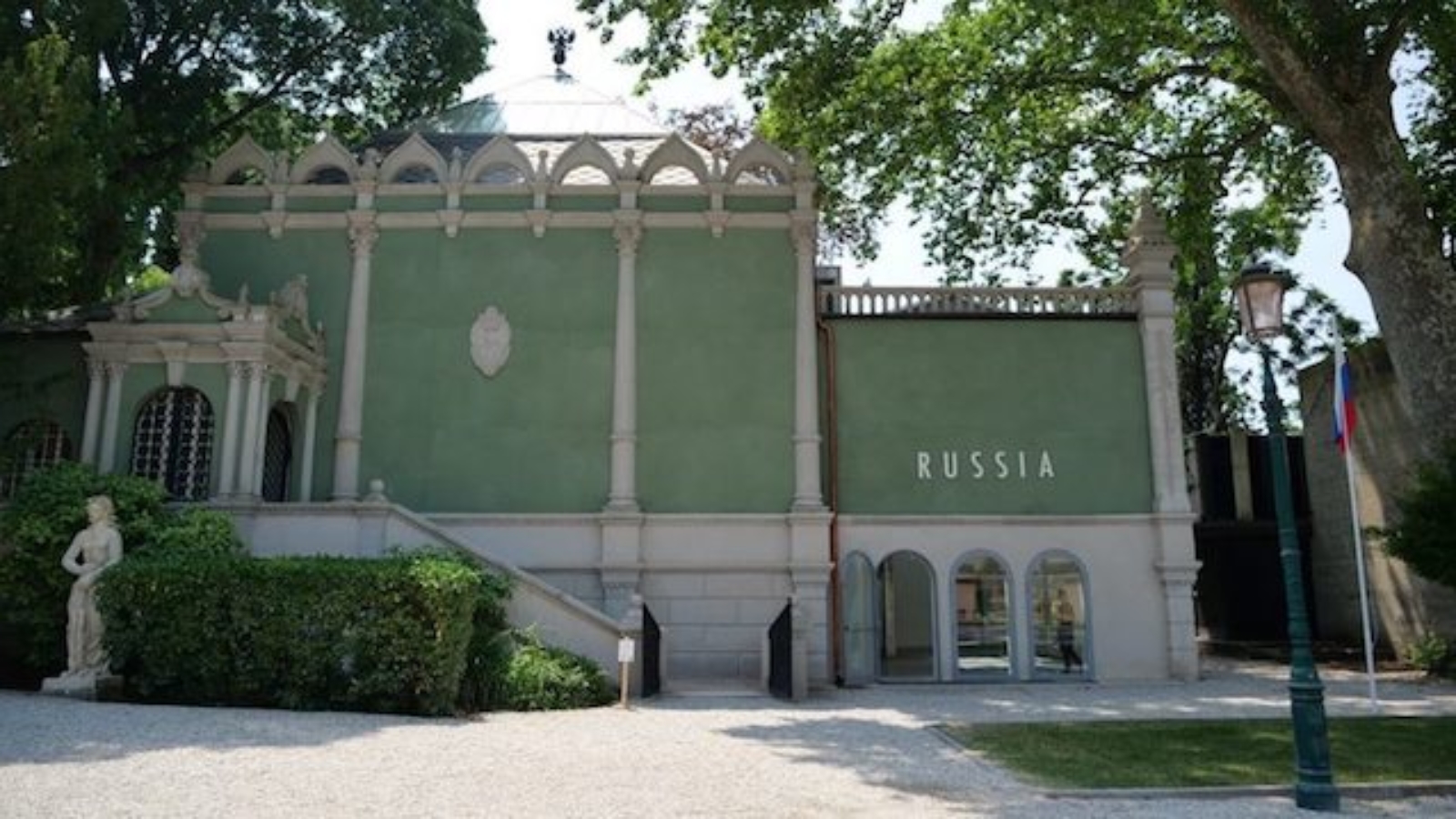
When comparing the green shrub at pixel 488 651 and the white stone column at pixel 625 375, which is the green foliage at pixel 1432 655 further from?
the green shrub at pixel 488 651

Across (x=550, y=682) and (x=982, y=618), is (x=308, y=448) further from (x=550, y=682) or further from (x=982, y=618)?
(x=982, y=618)

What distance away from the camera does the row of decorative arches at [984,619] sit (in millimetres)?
20016

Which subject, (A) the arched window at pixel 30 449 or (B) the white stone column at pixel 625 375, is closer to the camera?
(A) the arched window at pixel 30 449

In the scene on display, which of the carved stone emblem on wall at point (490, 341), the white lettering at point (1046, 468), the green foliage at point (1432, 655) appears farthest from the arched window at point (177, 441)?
the green foliage at point (1432, 655)

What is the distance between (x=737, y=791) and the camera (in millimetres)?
9203

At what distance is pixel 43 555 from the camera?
50.5 feet

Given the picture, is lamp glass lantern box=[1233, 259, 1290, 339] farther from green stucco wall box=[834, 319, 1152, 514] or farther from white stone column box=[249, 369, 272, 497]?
white stone column box=[249, 369, 272, 497]

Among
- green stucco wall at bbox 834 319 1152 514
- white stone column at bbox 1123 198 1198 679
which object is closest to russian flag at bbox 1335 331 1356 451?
white stone column at bbox 1123 198 1198 679

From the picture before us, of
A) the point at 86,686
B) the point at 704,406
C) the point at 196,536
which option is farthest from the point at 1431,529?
the point at 86,686

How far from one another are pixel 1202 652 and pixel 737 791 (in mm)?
23230

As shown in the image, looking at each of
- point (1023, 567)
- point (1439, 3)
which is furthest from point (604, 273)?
point (1439, 3)

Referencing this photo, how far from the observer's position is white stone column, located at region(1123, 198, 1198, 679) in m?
20.0

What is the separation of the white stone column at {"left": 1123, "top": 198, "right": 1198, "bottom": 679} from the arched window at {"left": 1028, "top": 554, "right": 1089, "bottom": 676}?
1.55m

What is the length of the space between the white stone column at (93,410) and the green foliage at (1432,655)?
25.0 metres
